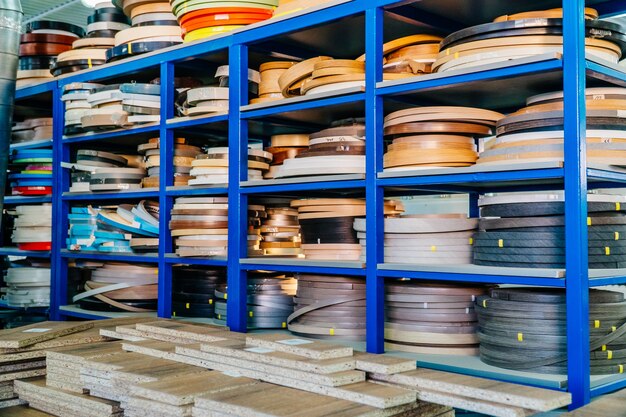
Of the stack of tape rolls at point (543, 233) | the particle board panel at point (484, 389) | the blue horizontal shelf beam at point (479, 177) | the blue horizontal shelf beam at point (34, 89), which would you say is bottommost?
the particle board panel at point (484, 389)

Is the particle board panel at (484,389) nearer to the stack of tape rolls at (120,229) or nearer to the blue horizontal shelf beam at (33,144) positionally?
the stack of tape rolls at (120,229)

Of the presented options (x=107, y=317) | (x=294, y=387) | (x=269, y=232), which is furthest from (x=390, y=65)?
(x=107, y=317)

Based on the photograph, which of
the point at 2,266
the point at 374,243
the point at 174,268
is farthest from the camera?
the point at 2,266

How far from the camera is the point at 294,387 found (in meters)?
Answer: 2.98

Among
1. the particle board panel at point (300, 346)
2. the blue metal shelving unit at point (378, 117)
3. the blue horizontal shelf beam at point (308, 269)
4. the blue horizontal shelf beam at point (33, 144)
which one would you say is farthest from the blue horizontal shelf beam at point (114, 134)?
the particle board panel at point (300, 346)

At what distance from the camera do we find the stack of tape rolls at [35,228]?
5.79 metres

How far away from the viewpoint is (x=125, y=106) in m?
4.93

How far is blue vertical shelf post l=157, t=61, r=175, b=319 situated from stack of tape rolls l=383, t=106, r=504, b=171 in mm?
1801

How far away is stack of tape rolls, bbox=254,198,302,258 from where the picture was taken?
184 inches

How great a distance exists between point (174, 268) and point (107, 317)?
1.95ft

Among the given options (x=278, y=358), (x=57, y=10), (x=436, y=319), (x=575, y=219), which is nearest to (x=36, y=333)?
(x=278, y=358)

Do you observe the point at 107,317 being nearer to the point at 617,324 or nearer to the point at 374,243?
the point at 374,243

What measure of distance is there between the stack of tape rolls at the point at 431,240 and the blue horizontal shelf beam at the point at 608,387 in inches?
32.9

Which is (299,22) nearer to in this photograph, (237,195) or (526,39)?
(237,195)
